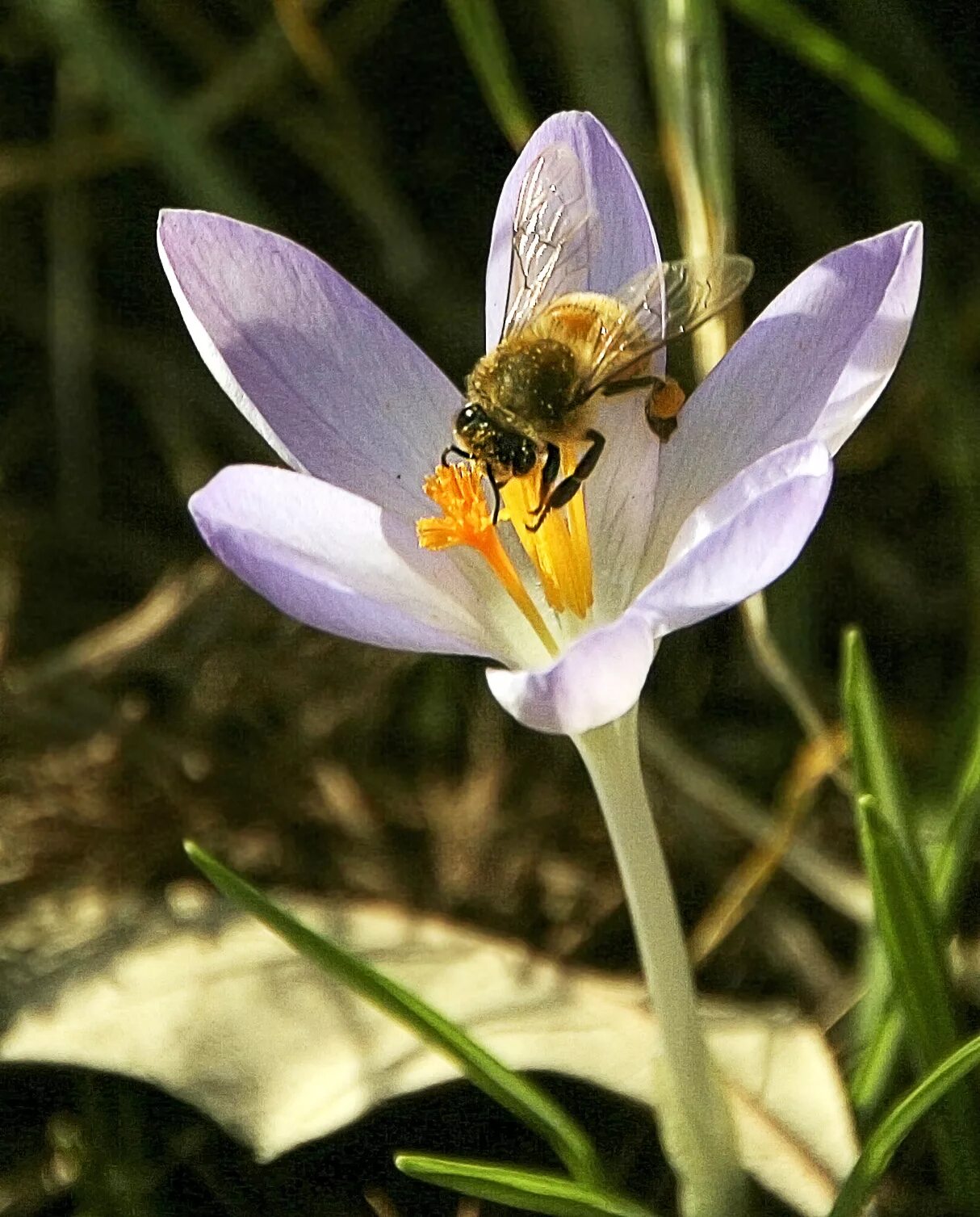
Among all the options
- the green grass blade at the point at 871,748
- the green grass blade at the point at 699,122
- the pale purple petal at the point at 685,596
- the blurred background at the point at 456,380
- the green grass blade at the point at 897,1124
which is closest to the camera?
the pale purple petal at the point at 685,596

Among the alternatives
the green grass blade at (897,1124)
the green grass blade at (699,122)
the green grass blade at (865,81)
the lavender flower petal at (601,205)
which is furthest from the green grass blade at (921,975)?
the green grass blade at (865,81)

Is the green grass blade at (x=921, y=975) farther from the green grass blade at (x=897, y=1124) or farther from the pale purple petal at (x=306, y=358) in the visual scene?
the pale purple petal at (x=306, y=358)

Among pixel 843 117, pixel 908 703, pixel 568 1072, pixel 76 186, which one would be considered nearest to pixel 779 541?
pixel 568 1072

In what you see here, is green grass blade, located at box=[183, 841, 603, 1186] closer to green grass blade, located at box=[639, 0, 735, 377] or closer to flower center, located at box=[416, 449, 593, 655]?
flower center, located at box=[416, 449, 593, 655]

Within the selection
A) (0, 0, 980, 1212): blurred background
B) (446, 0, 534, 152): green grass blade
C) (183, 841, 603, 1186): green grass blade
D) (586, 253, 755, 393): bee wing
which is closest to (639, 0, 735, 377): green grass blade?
(0, 0, 980, 1212): blurred background

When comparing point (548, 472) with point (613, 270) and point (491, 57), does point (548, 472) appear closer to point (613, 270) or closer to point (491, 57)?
point (613, 270)

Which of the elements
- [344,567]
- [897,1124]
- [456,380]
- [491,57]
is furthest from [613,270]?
[456,380]
